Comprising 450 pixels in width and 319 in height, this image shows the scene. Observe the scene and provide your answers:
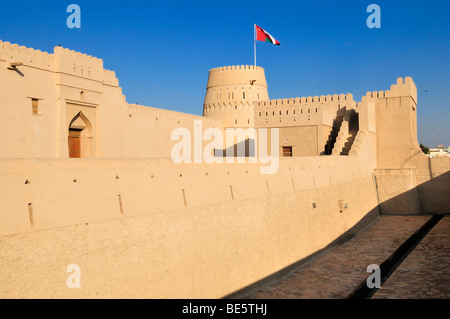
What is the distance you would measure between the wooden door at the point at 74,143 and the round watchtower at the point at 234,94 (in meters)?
15.6

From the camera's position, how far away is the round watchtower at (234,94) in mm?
30062

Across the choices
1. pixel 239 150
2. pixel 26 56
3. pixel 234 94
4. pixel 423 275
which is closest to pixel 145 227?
pixel 423 275

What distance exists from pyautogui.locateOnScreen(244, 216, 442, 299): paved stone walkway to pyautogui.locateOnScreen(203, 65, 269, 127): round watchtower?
1555cm

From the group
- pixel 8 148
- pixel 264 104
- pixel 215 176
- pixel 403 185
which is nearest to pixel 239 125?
pixel 264 104

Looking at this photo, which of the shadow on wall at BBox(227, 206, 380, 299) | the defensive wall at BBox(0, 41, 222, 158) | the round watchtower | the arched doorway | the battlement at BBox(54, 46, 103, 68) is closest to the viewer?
the shadow on wall at BBox(227, 206, 380, 299)

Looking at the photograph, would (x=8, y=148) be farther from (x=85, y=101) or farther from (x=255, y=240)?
(x=255, y=240)

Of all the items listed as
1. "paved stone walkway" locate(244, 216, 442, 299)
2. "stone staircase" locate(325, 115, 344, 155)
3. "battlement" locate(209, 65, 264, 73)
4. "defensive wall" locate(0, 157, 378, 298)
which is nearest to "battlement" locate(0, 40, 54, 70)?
"defensive wall" locate(0, 157, 378, 298)

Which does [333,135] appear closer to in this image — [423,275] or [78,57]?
[423,275]

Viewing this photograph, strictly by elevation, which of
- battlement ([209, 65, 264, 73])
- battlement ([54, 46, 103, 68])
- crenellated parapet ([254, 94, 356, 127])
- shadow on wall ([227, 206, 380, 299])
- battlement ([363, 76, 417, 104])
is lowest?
shadow on wall ([227, 206, 380, 299])

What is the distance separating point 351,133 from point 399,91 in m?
2.89

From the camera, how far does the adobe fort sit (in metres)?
5.45

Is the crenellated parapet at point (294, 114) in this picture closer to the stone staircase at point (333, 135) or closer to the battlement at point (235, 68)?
the stone staircase at point (333, 135)

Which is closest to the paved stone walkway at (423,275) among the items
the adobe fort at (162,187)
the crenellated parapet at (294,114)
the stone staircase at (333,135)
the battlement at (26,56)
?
the adobe fort at (162,187)

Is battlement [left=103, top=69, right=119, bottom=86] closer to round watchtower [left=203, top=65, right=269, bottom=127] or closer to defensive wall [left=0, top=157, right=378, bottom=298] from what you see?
defensive wall [left=0, top=157, right=378, bottom=298]
